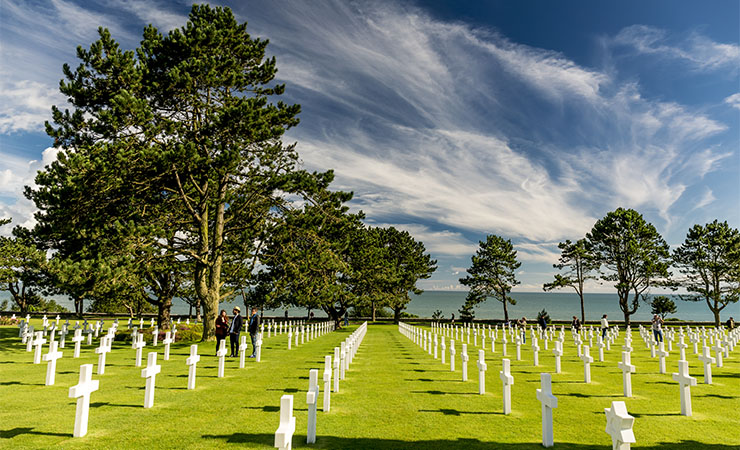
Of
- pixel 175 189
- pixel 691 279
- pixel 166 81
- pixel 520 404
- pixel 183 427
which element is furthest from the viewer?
pixel 691 279

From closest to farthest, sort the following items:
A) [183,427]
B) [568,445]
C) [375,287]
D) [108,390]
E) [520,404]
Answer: [568,445], [183,427], [520,404], [108,390], [375,287]

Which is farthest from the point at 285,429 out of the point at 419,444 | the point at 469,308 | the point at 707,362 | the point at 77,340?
the point at 469,308

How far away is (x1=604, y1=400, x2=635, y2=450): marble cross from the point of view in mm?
4105

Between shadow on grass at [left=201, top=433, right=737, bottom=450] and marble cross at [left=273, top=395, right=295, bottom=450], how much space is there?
1.68m

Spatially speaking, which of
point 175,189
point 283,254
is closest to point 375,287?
point 283,254

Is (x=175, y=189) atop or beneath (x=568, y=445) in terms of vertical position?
atop

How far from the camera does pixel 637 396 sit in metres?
8.83

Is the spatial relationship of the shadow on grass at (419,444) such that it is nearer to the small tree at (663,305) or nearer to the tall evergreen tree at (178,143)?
the tall evergreen tree at (178,143)

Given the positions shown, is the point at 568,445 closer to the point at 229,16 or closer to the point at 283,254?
the point at 283,254

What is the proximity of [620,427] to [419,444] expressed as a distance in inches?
101

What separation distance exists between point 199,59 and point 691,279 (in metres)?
53.0

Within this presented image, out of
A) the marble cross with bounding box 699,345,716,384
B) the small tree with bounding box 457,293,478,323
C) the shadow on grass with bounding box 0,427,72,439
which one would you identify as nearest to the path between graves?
the shadow on grass with bounding box 0,427,72,439

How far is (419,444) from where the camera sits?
562 cm

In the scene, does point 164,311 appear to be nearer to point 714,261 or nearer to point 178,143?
point 178,143
